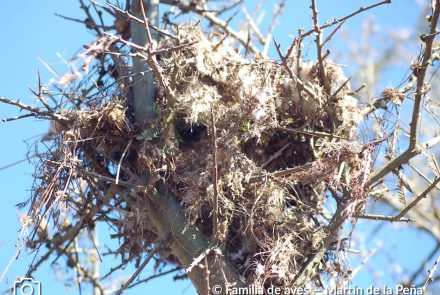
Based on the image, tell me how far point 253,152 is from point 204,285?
0.85 metres

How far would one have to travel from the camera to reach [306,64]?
3.90m

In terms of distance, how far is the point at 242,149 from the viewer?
370 centimetres

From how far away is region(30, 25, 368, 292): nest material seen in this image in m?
3.37

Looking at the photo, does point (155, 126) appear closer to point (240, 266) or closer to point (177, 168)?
point (177, 168)

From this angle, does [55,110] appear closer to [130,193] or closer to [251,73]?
[130,193]

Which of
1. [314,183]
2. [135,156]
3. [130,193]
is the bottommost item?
[314,183]

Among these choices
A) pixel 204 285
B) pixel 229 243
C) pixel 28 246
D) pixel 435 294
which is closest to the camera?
pixel 204 285

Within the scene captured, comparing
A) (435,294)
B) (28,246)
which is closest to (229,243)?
(28,246)

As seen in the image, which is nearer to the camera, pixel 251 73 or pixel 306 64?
pixel 251 73

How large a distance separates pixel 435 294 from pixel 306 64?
8.67 feet

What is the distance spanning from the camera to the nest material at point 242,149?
11.1ft

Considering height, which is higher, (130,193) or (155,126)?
(155,126)

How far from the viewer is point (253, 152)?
3756 mm

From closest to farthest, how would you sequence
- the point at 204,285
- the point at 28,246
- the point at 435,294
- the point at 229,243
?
1. the point at 204,285
2. the point at 229,243
3. the point at 28,246
4. the point at 435,294
